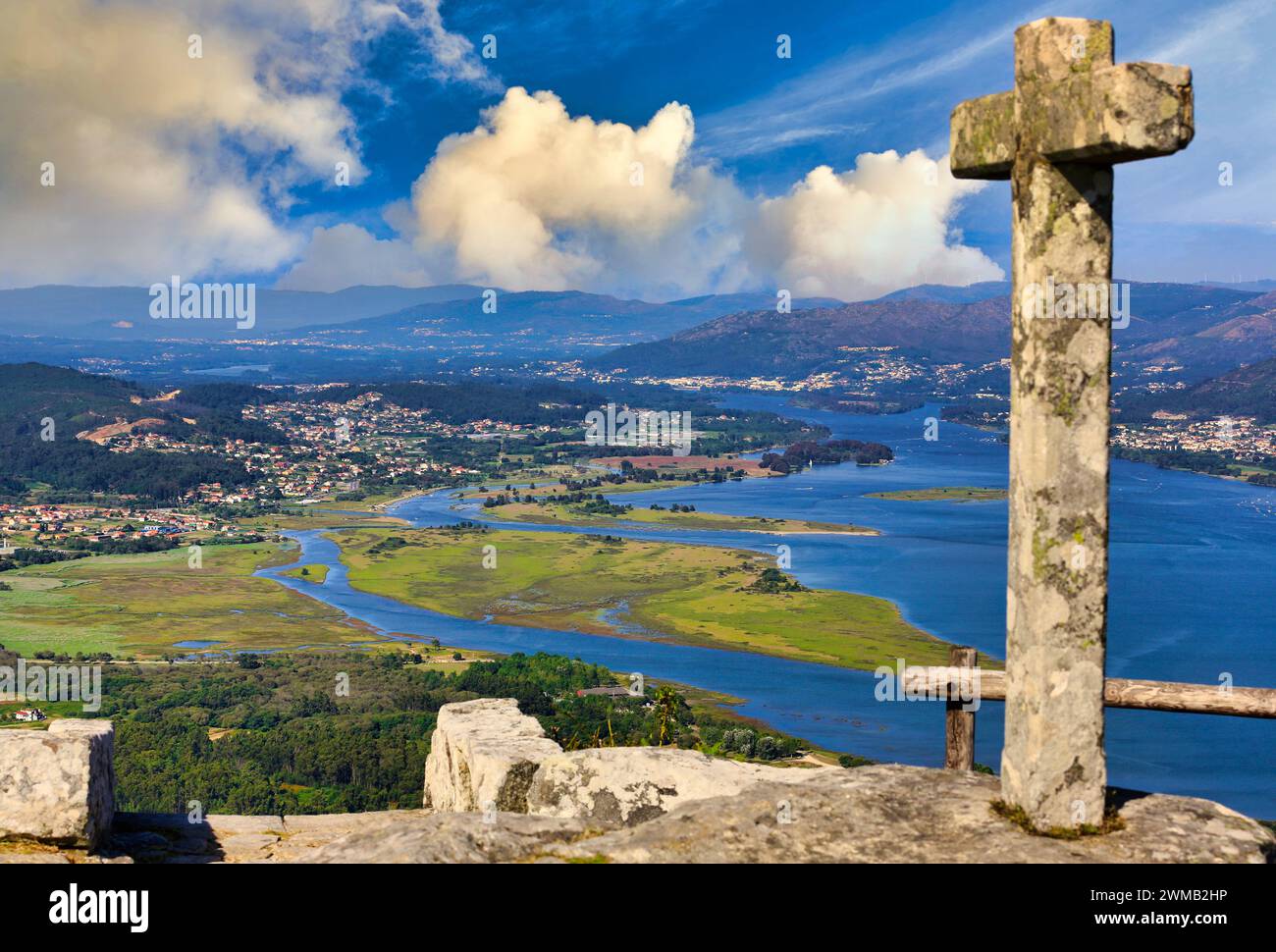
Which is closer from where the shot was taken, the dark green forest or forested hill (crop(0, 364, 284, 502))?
the dark green forest

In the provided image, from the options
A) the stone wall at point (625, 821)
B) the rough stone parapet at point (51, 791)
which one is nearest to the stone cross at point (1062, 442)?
the stone wall at point (625, 821)

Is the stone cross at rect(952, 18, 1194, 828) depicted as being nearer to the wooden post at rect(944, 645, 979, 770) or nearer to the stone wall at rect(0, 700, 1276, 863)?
the stone wall at rect(0, 700, 1276, 863)

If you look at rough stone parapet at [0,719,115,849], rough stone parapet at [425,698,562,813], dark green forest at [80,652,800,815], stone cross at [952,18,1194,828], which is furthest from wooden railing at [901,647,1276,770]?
dark green forest at [80,652,800,815]

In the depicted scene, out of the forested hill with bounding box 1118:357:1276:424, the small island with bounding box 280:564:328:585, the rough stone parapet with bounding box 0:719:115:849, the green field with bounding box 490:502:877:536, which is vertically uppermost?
the forested hill with bounding box 1118:357:1276:424

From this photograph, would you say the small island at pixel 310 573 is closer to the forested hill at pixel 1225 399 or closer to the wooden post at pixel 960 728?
the wooden post at pixel 960 728

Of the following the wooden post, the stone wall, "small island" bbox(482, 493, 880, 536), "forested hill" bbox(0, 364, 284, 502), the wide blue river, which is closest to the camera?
the stone wall

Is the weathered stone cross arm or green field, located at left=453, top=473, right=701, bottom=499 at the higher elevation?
the weathered stone cross arm
